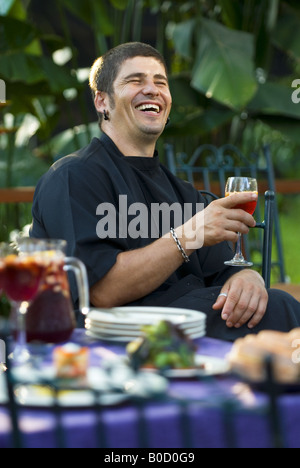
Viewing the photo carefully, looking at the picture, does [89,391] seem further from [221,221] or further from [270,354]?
[221,221]

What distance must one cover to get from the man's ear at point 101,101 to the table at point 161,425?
1479 mm

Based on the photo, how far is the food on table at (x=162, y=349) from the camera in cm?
90

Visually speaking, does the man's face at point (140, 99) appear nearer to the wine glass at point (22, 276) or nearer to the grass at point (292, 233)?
the wine glass at point (22, 276)

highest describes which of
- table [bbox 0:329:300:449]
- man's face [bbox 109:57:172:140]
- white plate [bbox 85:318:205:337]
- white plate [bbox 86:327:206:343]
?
man's face [bbox 109:57:172:140]

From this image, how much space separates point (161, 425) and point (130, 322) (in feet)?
1.24

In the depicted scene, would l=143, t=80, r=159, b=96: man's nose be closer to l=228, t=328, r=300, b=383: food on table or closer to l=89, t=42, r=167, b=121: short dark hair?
l=89, t=42, r=167, b=121: short dark hair

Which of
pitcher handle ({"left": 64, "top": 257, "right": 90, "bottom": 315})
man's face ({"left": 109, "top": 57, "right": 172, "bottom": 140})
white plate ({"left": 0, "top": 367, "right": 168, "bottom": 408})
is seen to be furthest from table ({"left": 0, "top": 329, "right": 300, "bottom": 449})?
man's face ({"left": 109, "top": 57, "right": 172, "bottom": 140})

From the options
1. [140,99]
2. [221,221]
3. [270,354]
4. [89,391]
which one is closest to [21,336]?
[89,391]

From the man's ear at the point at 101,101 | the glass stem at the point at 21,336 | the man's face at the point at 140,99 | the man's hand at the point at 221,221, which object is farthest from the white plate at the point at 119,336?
the man's ear at the point at 101,101

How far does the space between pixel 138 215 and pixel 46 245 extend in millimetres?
832

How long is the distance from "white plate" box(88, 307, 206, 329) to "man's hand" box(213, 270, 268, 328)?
1.31 ft

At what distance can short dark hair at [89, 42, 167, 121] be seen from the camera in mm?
2107

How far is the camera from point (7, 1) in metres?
4.26

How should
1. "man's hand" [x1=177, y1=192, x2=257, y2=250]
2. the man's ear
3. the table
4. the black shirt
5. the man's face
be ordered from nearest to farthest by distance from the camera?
the table < "man's hand" [x1=177, y1=192, x2=257, y2=250] < the black shirt < the man's face < the man's ear
